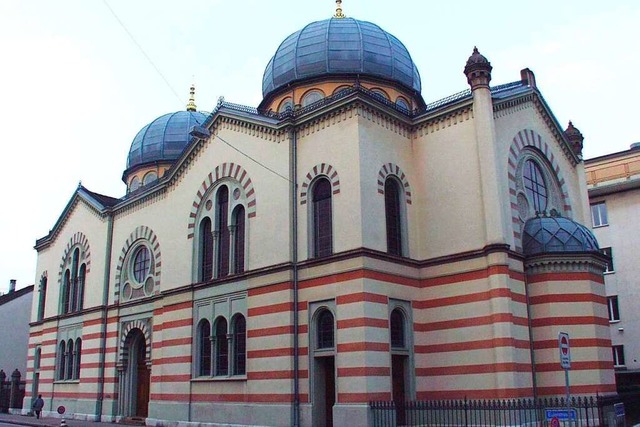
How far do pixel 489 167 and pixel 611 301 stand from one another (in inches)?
730

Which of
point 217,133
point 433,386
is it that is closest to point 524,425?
point 433,386

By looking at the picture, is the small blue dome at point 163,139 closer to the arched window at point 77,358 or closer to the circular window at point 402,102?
the arched window at point 77,358

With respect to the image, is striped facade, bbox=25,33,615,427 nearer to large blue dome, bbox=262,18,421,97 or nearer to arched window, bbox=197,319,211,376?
arched window, bbox=197,319,211,376

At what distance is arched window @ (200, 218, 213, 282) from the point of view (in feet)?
86.2

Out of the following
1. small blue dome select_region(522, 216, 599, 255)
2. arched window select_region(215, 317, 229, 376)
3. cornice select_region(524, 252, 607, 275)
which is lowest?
arched window select_region(215, 317, 229, 376)

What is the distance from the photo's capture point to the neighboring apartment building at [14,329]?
43.6m

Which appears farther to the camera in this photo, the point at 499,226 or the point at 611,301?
the point at 611,301

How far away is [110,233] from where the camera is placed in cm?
3306

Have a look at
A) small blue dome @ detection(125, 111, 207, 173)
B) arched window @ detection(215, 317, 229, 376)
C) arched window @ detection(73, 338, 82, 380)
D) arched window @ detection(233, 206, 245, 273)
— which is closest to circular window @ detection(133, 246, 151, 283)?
arched window @ detection(73, 338, 82, 380)

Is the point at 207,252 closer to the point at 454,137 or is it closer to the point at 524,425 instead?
the point at 454,137

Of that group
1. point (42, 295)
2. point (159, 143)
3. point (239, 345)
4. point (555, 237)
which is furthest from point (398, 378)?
point (42, 295)

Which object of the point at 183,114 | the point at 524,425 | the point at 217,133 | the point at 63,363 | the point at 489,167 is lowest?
the point at 524,425

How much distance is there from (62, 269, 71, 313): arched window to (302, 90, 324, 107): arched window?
16991 millimetres

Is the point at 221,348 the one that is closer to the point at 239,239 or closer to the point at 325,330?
the point at 239,239
